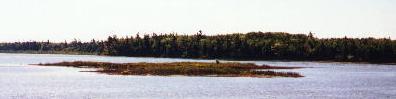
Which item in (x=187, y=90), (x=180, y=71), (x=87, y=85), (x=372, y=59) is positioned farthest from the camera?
(x=372, y=59)

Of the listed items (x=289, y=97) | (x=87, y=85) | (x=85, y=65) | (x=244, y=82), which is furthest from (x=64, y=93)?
(x=85, y=65)

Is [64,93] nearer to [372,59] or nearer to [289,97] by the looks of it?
[289,97]

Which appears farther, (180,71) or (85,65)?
(85,65)

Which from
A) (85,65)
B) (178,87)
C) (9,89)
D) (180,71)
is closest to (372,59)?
(85,65)

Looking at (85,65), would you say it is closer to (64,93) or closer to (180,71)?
(180,71)

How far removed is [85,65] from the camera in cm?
12850

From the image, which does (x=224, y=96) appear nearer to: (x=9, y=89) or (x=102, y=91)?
(x=102, y=91)

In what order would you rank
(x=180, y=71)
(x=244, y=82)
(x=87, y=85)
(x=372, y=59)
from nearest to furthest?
(x=87, y=85) → (x=244, y=82) → (x=180, y=71) → (x=372, y=59)

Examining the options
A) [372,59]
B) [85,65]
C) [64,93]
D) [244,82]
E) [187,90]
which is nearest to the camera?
[64,93]

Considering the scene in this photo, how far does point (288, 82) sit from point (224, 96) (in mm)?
24814

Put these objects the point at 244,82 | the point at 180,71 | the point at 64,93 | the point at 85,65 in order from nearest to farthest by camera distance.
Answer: the point at 64,93, the point at 244,82, the point at 180,71, the point at 85,65

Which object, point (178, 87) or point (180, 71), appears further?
point (180, 71)

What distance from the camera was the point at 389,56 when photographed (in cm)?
19625

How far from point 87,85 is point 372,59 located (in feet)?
447
